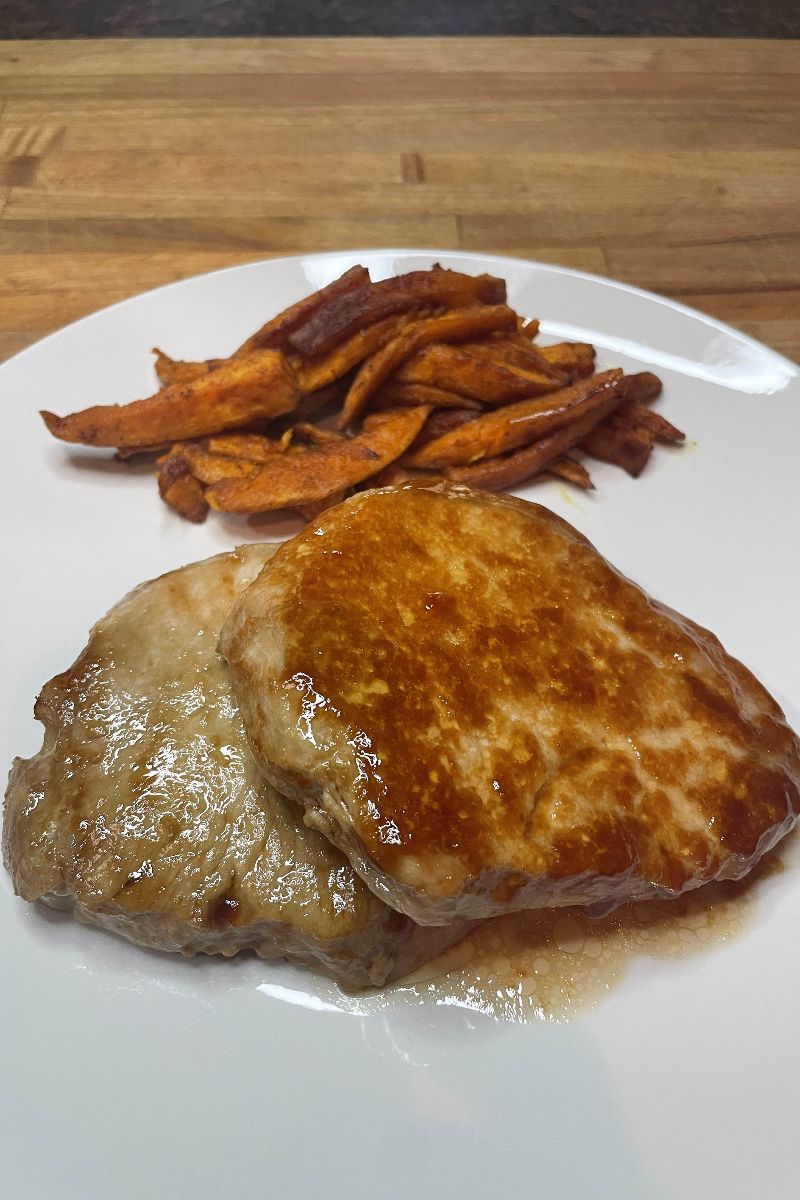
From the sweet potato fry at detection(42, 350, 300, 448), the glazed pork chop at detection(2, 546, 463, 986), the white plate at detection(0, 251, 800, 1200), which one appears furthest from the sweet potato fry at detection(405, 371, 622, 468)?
the glazed pork chop at detection(2, 546, 463, 986)

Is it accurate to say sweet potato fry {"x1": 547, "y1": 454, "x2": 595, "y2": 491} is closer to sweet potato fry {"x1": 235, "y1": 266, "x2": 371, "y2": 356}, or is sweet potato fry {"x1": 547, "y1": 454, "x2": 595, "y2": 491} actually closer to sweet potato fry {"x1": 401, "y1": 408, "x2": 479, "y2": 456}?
sweet potato fry {"x1": 401, "y1": 408, "x2": 479, "y2": 456}

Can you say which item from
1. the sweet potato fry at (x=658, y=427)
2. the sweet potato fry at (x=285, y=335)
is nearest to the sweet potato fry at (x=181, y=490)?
the sweet potato fry at (x=285, y=335)

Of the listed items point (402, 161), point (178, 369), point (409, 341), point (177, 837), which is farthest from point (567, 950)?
Result: point (402, 161)

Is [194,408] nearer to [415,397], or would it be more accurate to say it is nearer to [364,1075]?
[415,397]

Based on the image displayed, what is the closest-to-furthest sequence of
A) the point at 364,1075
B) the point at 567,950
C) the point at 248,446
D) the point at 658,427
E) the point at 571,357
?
the point at 364,1075 → the point at 567,950 → the point at 248,446 → the point at 658,427 → the point at 571,357

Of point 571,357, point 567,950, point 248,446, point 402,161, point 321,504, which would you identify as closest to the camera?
point 567,950

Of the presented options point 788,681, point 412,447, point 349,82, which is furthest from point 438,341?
point 349,82
